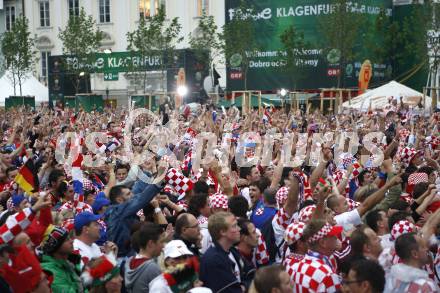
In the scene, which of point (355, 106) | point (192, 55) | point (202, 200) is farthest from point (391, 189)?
point (192, 55)

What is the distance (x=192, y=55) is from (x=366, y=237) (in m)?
31.6

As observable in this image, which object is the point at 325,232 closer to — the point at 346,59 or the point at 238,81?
the point at 346,59

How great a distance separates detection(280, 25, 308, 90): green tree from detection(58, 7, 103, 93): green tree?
37.4 feet

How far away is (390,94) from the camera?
31234 mm

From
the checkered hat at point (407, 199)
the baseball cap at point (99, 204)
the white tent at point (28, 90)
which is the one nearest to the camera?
the baseball cap at point (99, 204)

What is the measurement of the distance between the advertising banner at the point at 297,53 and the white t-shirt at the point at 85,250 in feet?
123

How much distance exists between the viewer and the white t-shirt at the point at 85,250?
7.05 metres

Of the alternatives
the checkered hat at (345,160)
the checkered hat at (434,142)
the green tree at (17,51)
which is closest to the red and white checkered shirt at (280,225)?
the checkered hat at (345,160)

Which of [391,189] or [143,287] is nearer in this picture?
[143,287]

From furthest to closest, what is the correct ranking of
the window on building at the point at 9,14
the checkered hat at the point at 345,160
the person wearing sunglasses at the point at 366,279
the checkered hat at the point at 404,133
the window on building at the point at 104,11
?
1. the window on building at the point at 9,14
2. the window on building at the point at 104,11
3. the checkered hat at the point at 404,133
4. the checkered hat at the point at 345,160
5. the person wearing sunglasses at the point at 366,279

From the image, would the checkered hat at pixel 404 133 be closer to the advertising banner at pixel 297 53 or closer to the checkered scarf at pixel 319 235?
the checkered scarf at pixel 319 235

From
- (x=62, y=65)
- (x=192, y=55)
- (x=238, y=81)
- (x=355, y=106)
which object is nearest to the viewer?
(x=355, y=106)

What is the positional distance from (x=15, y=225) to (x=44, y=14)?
55999 mm

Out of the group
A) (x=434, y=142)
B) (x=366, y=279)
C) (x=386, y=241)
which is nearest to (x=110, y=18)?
(x=434, y=142)
